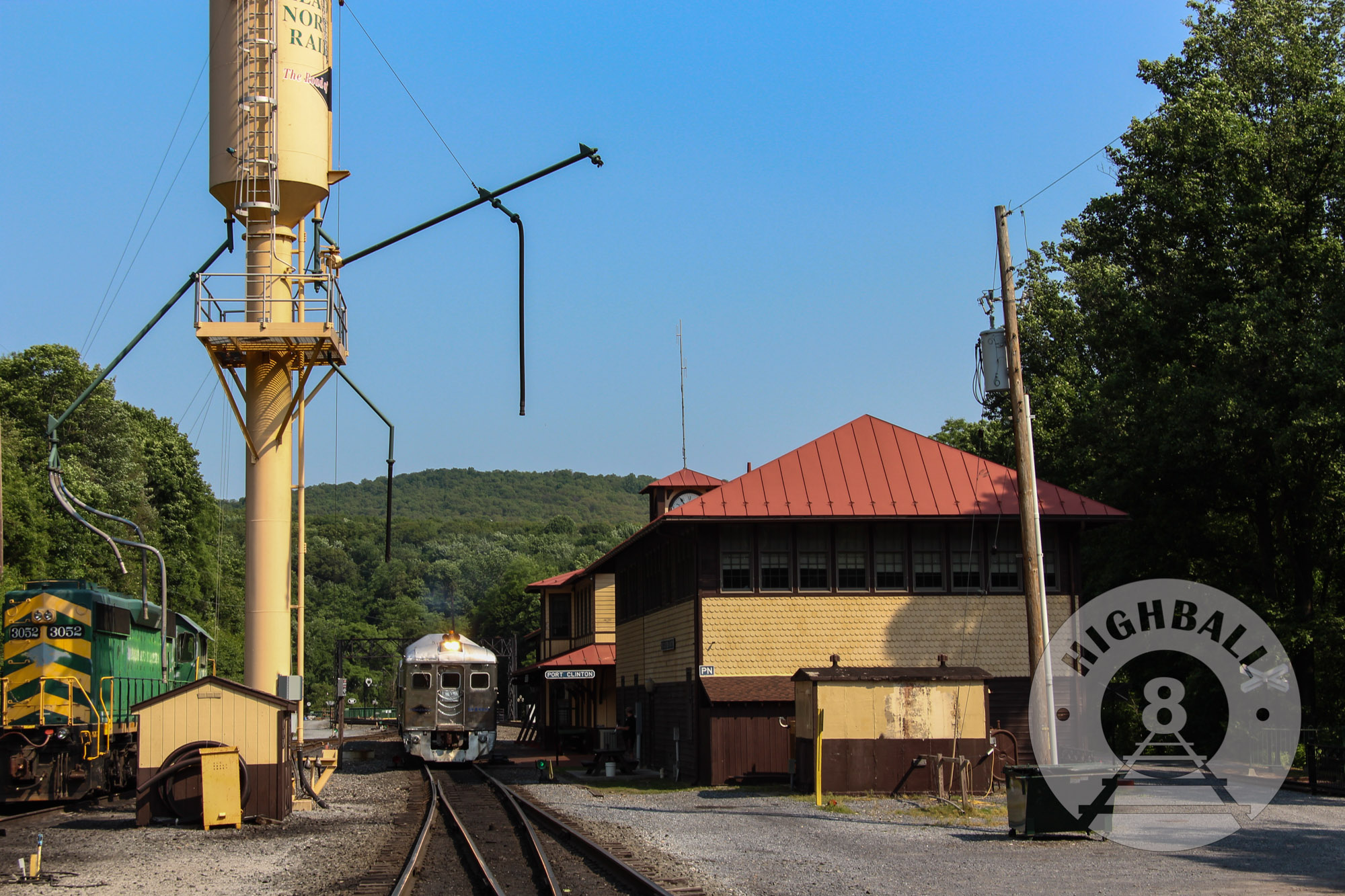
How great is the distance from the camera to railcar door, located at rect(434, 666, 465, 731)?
34562mm

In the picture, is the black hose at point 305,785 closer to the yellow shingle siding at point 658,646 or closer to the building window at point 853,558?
the yellow shingle siding at point 658,646

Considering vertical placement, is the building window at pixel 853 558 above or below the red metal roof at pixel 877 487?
below

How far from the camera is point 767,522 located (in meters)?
26.8

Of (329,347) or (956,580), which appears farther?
(956,580)

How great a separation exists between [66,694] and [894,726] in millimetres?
14890

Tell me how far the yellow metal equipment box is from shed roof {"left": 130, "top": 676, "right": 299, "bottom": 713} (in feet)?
2.79

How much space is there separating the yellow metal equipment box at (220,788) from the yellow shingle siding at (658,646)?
11670 mm

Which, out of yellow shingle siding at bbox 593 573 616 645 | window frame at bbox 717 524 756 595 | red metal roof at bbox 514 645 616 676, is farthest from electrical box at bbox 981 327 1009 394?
yellow shingle siding at bbox 593 573 616 645

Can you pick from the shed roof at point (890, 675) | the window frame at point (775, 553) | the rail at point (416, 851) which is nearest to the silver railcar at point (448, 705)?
the rail at point (416, 851)

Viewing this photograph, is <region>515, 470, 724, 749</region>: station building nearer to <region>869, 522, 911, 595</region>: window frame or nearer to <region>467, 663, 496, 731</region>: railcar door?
<region>467, 663, 496, 731</region>: railcar door

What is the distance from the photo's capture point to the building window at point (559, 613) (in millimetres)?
55250

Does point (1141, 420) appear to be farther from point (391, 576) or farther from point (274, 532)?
point (391, 576)

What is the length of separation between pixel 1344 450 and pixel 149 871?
943 inches

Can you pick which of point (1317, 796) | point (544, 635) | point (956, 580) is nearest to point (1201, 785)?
point (1317, 796)
